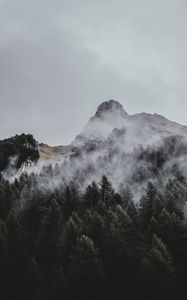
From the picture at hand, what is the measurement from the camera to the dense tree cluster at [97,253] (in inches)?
2092

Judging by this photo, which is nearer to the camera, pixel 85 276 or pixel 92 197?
pixel 85 276

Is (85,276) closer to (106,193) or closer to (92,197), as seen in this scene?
(92,197)

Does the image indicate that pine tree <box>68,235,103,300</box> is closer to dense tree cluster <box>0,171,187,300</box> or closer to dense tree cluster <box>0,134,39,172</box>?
dense tree cluster <box>0,171,187,300</box>

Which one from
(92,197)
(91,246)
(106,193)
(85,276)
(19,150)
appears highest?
(19,150)

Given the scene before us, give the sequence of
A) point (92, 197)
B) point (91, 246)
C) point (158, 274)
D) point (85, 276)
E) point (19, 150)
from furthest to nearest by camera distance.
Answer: point (19, 150)
point (92, 197)
point (91, 246)
point (85, 276)
point (158, 274)

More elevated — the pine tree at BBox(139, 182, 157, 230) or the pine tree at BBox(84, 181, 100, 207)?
the pine tree at BBox(84, 181, 100, 207)

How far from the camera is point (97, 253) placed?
5666cm

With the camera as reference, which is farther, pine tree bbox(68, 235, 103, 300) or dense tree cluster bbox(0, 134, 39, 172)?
dense tree cluster bbox(0, 134, 39, 172)

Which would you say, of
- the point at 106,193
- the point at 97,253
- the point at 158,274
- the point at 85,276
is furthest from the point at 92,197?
the point at 158,274

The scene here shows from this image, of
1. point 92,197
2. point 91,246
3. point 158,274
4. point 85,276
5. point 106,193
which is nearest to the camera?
point 158,274

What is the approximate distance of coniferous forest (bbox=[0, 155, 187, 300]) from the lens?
53.2 metres

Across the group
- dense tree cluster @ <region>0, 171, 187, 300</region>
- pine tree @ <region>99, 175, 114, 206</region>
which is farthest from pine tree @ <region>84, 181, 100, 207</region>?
dense tree cluster @ <region>0, 171, 187, 300</region>

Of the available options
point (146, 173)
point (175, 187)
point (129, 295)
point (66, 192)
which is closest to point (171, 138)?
point (146, 173)

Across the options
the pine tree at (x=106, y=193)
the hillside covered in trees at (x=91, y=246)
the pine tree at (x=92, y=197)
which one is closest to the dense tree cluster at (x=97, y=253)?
the hillside covered in trees at (x=91, y=246)
